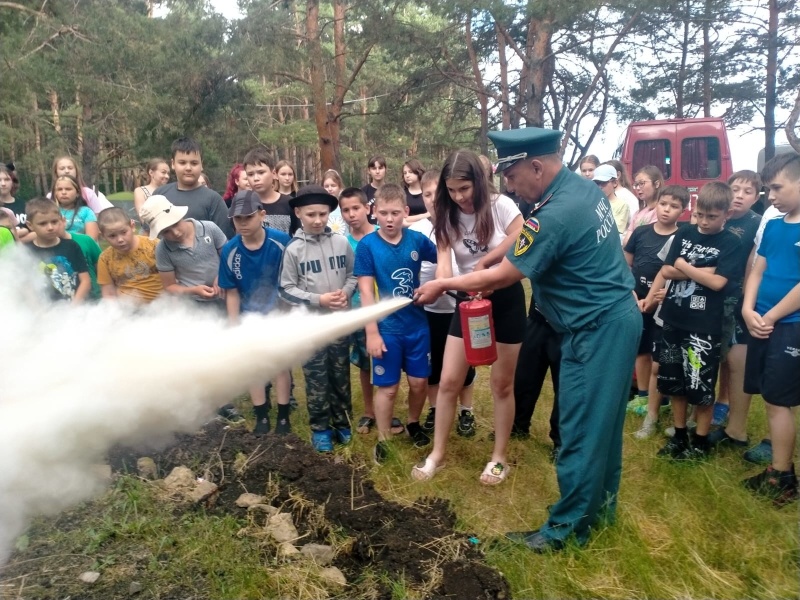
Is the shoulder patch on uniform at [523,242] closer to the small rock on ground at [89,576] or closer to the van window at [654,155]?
the small rock on ground at [89,576]

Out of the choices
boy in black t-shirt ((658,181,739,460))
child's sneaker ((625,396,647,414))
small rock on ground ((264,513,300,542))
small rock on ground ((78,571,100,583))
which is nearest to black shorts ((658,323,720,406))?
boy in black t-shirt ((658,181,739,460))

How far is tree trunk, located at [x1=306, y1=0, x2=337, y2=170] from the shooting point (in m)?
17.5

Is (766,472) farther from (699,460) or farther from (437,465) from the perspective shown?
(437,465)

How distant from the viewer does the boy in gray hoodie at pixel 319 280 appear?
14.9 ft

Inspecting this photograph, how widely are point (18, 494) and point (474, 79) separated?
54.5 ft

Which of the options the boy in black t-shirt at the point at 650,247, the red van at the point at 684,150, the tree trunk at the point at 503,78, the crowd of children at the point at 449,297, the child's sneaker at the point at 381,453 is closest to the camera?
the crowd of children at the point at 449,297

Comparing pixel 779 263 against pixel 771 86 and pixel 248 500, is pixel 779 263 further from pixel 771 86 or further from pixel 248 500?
pixel 771 86

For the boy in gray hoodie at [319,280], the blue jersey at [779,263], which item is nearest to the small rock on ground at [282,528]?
the boy in gray hoodie at [319,280]

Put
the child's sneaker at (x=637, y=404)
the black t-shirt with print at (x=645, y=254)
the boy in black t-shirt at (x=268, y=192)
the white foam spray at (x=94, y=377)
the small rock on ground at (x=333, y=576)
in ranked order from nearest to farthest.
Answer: the small rock on ground at (x=333, y=576) → the white foam spray at (x=94, y=377) → the black t-shirt with print at (x=645, y=254) → the child's sneaker at (x=637, y=404) → the boy in black t-shirt at (x=268, y=192)

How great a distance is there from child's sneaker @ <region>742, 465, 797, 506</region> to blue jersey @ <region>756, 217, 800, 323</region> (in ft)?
3.23

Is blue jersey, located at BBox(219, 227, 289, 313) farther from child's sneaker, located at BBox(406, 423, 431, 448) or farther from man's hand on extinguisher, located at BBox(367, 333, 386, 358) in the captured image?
child's sneaker, located at BBox(406, 423, 431, 448)

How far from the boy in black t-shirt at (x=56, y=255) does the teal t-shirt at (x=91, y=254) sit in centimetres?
10

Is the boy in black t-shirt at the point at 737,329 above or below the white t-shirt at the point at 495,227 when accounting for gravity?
below

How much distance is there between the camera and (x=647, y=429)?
4887 mm
